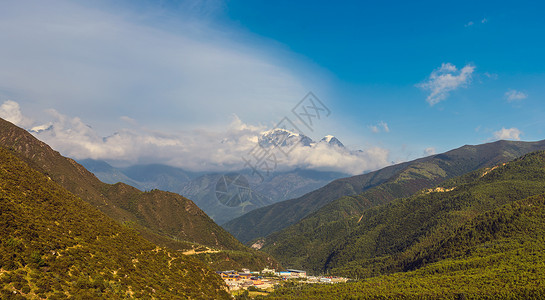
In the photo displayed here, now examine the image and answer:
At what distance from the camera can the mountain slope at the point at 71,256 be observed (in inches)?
2128

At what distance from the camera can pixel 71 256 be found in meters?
64.3

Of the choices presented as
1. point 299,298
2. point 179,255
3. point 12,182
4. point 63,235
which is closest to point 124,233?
point 179,255

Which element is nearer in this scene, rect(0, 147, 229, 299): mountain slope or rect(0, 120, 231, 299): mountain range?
rect(0, 120, 231, 299): mountain range

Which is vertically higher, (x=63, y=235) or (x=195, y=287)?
(x=63, y=235)

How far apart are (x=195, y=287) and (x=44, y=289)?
38456mm

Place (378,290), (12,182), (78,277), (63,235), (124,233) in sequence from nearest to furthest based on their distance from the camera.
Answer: (78,277) < (63,235) < (12,182) < (124,233) < (378,290)

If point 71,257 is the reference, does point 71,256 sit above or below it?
above

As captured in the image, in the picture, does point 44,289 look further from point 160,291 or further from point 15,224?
point 160,291

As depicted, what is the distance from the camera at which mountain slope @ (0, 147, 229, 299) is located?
177ft

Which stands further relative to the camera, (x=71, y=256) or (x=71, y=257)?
(x=71, y=256)

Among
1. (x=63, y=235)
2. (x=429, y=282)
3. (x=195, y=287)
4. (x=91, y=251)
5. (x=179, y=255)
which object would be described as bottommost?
(x=429, y=282)

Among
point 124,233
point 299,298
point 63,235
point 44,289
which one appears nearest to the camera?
point 44,289

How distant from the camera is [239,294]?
182 meters

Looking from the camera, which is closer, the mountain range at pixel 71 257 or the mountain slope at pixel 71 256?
the mountain range at pixel 71 257
